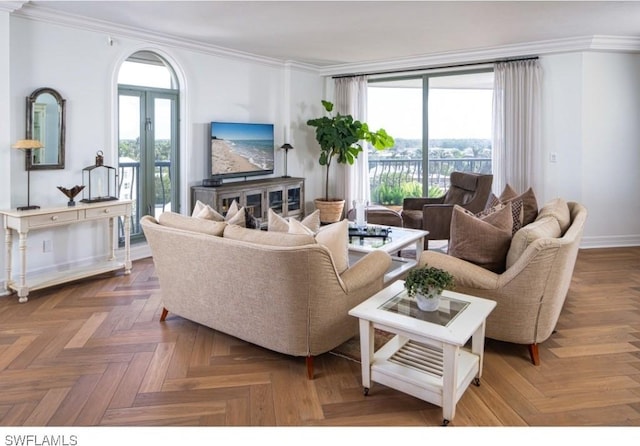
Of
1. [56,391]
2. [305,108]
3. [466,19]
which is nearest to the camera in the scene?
[56,391]

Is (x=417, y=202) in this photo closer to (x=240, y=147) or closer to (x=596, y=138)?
(x=596, y=138)

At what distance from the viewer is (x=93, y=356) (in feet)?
9.34

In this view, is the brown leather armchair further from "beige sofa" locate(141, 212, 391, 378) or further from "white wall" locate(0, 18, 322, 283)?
"white wall" locate(0, 18, 322, 283)

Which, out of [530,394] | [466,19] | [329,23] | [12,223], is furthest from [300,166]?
[530,394]

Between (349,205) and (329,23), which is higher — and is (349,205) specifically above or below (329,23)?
below

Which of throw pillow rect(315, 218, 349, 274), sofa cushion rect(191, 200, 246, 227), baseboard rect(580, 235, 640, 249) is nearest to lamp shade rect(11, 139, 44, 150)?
sofa cushion rect(191, 200, 246, 227)

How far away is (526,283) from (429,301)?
2.40 ft

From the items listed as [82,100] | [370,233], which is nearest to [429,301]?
[370,233]

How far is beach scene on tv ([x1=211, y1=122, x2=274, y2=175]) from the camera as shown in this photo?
5844mm

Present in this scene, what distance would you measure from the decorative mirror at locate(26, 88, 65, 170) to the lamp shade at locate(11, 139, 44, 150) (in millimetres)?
237

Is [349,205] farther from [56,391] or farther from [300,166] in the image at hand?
[56,391]

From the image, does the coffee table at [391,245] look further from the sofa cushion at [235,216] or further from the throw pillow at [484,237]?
the sofa cushion at [235,216]
